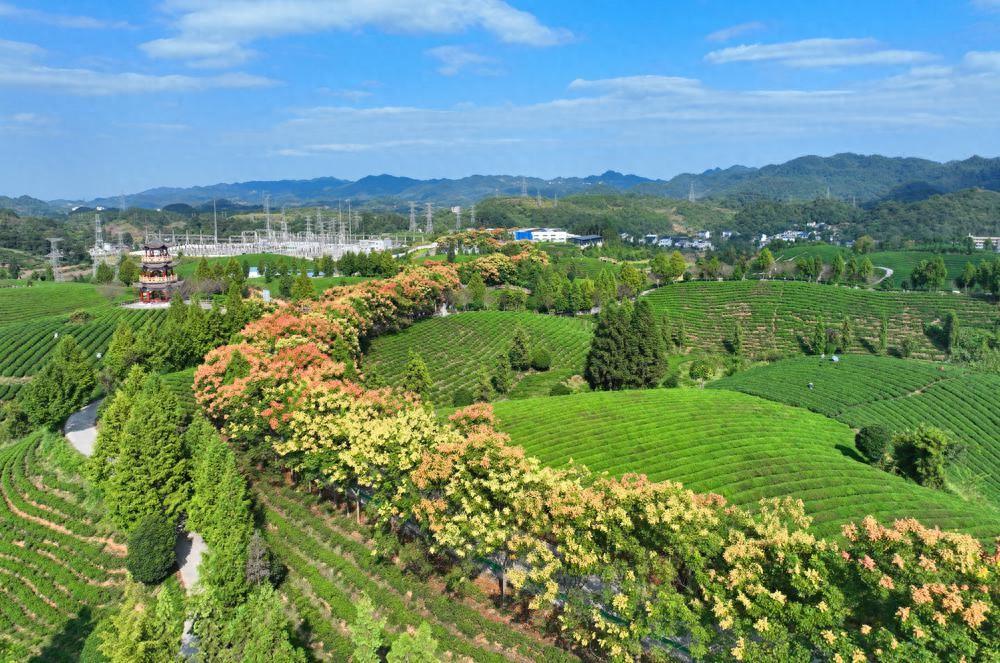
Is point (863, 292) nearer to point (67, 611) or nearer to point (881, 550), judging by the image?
point (881, 550)

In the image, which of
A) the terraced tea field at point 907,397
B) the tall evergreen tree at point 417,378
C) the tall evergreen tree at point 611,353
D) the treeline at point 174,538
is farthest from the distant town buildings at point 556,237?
the treeline at point 174,538

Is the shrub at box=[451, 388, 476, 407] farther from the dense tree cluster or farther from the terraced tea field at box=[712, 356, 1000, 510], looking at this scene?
the terraced tea field at box=[712, 356, 1000, 510]

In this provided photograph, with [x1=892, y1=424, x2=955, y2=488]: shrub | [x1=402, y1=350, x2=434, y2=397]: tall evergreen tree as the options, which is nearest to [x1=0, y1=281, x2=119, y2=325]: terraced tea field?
[x1=402, y1=350, x2=434, y2=397]: tall evergreen tree

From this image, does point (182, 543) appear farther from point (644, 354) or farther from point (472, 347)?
point (472, 347)

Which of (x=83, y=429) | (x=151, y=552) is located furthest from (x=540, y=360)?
(x=151, y=552)

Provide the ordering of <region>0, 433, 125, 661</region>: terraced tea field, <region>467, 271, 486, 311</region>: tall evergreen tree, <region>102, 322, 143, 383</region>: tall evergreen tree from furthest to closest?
<region>467, 271, 486, 311</region>: tall evergreen tree
<region>102, 322, 143, 383</region>: tall evergreen tree
<region>0, 433, 125, 661</region>: terraced tea field

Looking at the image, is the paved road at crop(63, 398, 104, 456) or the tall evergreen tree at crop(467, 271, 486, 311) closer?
the paved road at crop(63, 398, 104, 456)
